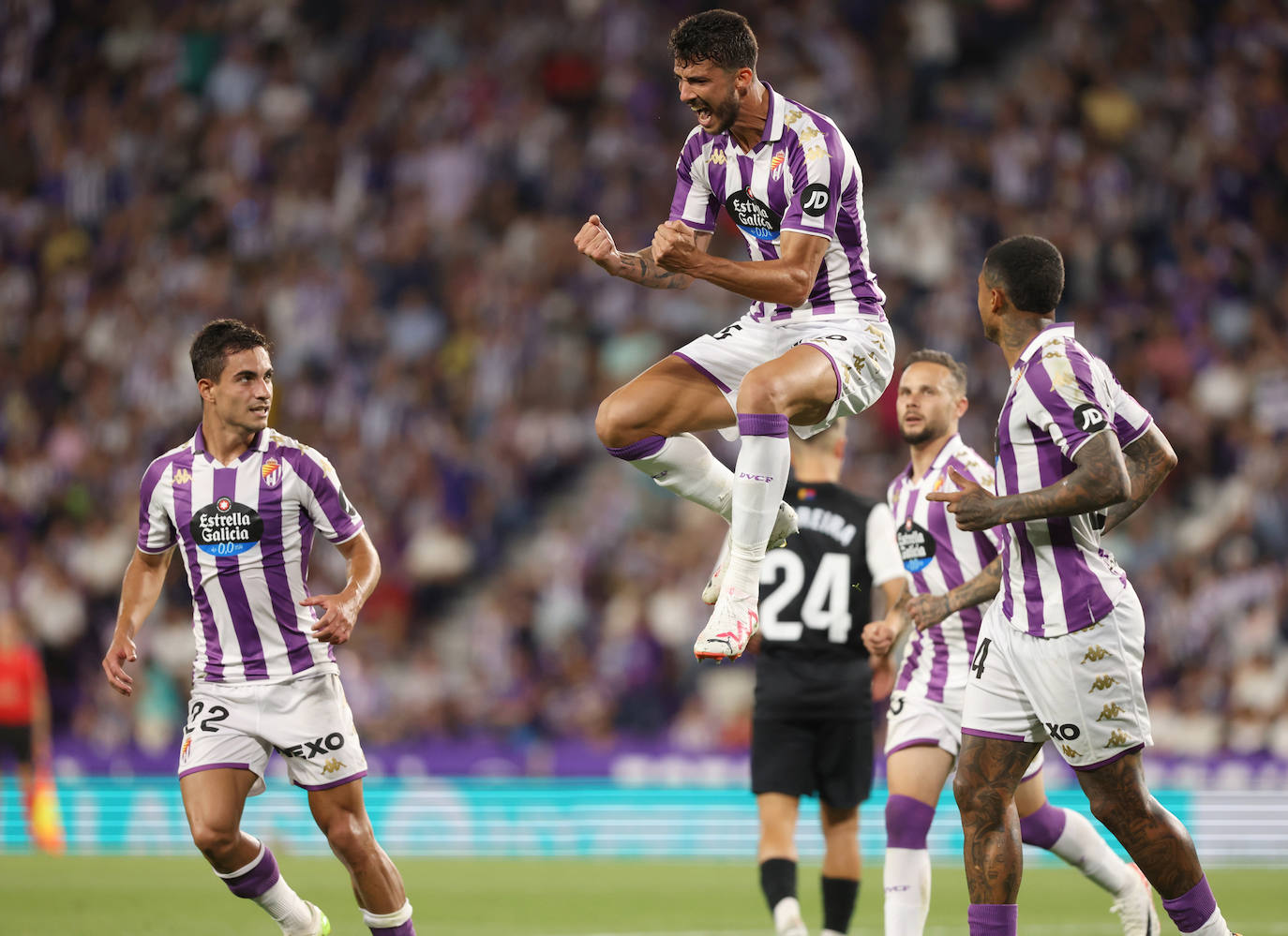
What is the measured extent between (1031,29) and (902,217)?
151 inches

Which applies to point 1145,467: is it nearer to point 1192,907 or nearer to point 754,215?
point 1192,907

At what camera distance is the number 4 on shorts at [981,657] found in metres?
6.43

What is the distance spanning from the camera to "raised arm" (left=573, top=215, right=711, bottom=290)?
622cm

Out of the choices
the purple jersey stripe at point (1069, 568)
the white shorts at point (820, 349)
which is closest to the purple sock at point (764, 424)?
the white shorts at point (820, 349)

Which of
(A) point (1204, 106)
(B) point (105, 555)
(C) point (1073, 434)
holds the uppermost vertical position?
(A) point (1204, 106)

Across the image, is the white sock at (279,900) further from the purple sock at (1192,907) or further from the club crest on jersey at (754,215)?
the purple sock at (1192,907)

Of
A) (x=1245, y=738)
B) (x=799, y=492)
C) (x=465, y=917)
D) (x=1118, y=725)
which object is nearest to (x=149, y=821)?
(x=465, y=917)

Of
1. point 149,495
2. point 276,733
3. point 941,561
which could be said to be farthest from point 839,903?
point 149,495

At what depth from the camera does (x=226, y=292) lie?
1928 cm

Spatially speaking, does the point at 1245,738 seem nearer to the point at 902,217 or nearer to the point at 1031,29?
the point at 902,217

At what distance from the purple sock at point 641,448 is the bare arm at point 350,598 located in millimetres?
1204

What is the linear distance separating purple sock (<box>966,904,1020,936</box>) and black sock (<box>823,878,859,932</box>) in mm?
2128

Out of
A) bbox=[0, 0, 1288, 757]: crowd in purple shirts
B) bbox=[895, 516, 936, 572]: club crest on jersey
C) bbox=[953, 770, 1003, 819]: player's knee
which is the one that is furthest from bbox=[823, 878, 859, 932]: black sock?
bbox=[0, 0, 1288, 757]: crowd in purple shirts

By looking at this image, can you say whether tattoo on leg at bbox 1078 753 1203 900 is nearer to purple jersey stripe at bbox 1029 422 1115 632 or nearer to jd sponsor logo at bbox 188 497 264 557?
purple jersey stripe at bbox 1029 422 1115 632
